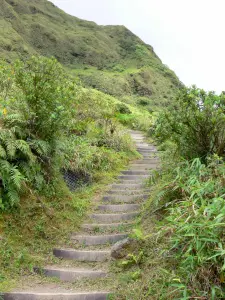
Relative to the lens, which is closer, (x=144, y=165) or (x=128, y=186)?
(x=128, y=186)

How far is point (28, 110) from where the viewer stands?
20.7 feet

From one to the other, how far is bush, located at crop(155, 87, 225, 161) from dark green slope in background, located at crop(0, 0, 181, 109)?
26.3 metres

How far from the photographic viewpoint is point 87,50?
43.8 meters

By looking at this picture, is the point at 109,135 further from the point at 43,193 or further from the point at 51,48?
the point at 51,48

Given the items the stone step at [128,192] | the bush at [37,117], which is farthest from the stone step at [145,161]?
the bush at [37,117]

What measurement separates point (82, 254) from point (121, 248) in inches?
32.4

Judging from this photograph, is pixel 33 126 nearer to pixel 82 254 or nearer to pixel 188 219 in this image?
pixel 82 254

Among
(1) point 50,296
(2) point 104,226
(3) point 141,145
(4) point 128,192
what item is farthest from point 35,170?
(3) point 141,145

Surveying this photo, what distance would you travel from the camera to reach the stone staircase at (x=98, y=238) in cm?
428

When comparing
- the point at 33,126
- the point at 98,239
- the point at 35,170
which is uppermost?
the point at 33,126

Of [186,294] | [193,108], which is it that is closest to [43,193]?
[193,108]

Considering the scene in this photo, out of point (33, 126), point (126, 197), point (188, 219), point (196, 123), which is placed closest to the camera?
point (188, 219)

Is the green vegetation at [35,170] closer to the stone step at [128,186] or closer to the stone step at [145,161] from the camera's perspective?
the stone step at [128,186]

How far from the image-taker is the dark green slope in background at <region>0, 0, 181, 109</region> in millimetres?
34531
